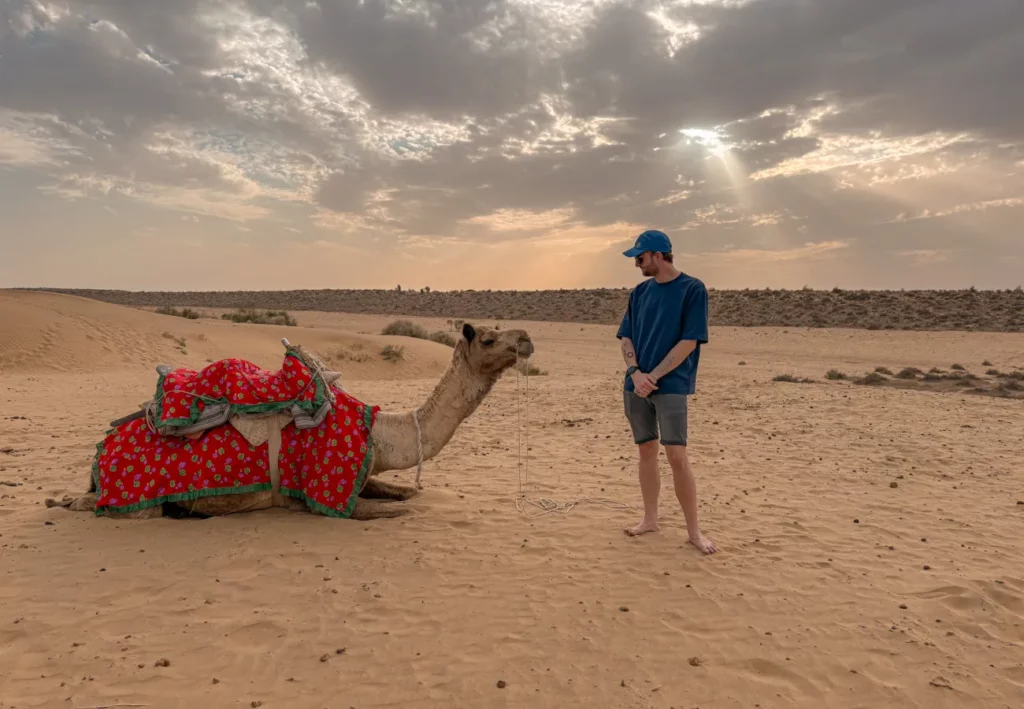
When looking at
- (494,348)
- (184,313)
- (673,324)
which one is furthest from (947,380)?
(184,313)

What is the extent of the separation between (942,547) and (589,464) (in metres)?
4.00

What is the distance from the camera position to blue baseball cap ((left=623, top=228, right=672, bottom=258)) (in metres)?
5.30

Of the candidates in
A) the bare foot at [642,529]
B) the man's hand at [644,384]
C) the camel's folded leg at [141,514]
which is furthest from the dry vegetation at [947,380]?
the camel's folded leg at [141,514]

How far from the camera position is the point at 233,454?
5836mm

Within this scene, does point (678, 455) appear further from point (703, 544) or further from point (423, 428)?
point (423, 428)

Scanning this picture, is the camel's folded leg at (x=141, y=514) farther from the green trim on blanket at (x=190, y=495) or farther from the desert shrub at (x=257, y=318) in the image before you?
the desert shrub at (x=257, y=318)

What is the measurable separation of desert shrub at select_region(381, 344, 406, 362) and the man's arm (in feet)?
58.4

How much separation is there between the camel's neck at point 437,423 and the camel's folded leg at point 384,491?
64cm

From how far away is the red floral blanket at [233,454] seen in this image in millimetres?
5824

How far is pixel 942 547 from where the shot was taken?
225 inches

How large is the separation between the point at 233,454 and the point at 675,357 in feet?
12.5

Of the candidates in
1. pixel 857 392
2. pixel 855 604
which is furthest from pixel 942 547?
pixel 857 392

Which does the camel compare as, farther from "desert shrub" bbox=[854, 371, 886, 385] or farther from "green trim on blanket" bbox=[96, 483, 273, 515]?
"desert shrub" bbox=[854, 371, 886, 385]

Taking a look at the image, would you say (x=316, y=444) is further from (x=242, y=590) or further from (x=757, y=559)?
(x=757, y=559)
